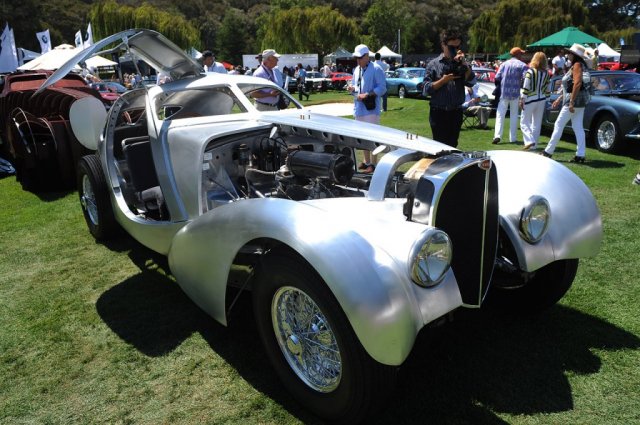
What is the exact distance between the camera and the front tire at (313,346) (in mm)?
2248

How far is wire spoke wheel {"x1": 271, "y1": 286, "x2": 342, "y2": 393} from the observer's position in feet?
8.11

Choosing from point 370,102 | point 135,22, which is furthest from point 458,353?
point 135,22

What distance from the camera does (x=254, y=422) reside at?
2568 mm

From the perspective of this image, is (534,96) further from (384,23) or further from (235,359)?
(384,23)

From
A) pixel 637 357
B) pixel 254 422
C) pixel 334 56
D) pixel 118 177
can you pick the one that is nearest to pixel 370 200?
pixel 254 422

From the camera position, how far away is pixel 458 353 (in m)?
3.09

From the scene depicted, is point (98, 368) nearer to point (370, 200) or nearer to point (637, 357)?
point (370, 200)

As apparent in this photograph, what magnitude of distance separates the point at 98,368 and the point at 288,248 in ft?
5.19

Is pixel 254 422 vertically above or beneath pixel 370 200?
beneath

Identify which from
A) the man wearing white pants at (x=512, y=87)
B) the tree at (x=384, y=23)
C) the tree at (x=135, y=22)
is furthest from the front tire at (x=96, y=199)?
the tree at (x=384, y=23)

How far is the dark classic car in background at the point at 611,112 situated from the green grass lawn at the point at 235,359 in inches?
200

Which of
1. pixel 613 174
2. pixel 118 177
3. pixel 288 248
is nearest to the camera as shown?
pixel 288 248

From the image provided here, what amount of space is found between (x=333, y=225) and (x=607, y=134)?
28.9 feet

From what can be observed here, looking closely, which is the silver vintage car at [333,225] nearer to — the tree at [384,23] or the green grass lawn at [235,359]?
the green grass lawn at [235,359]
